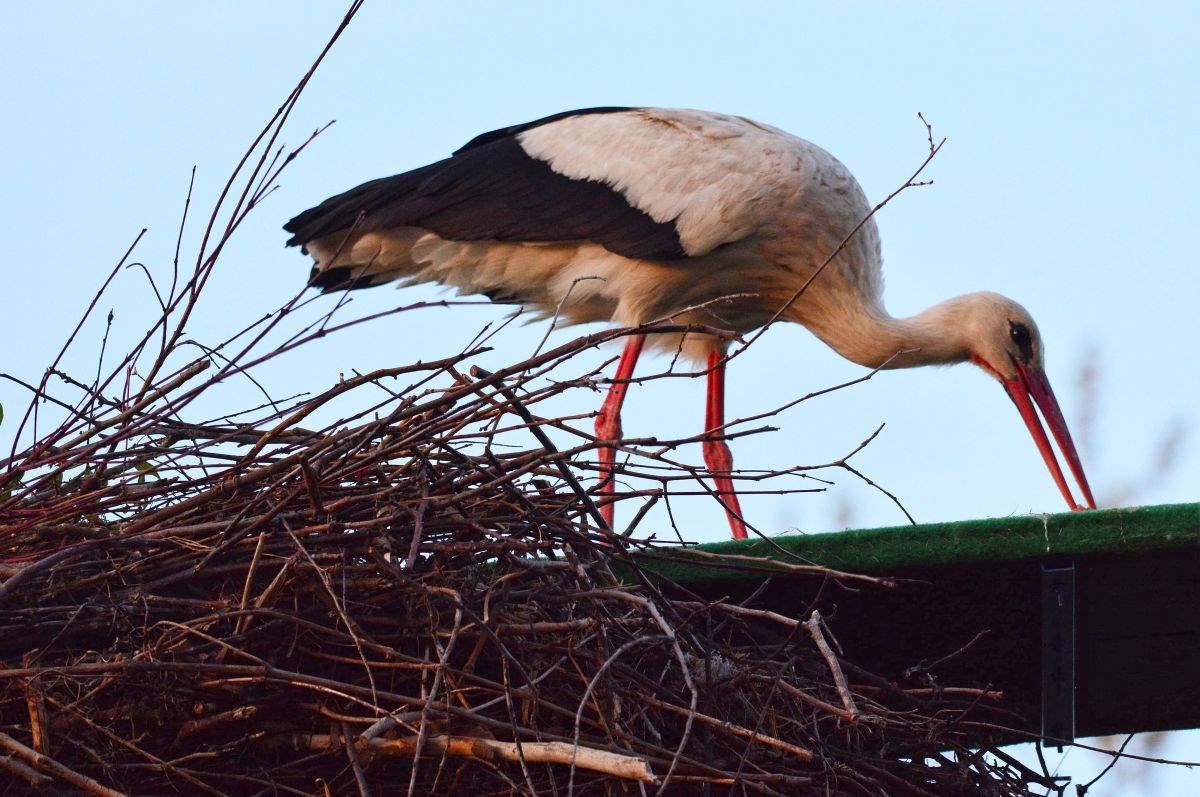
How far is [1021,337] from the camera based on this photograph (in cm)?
577

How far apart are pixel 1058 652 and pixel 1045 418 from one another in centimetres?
247

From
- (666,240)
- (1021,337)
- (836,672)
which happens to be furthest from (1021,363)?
(836,672)

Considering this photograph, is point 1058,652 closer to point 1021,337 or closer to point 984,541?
point 984,541

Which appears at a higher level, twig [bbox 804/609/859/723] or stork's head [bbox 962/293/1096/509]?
stork's head [bbox 962/293/1096/509]

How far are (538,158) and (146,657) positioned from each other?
3.48m

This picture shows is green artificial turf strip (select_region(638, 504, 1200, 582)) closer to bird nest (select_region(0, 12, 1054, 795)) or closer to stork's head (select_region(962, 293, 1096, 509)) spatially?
bird nest (select_region(0, 12, 1054, 795))

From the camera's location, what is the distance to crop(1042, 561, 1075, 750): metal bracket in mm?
3377

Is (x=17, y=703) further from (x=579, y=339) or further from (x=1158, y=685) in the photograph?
(x=1158, y=685)

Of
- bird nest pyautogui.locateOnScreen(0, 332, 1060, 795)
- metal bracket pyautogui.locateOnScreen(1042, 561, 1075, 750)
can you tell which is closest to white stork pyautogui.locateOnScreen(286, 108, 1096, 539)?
metal bracket pyautogui.locateOnScreen(1042, 561, 1075, 750)

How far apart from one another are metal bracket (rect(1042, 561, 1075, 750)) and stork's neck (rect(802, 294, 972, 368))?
2317 mm

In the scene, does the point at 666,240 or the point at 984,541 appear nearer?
the point at 984,541

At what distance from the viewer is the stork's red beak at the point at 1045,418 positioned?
5.68 metres

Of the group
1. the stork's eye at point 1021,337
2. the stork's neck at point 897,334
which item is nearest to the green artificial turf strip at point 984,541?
the stork's neck at point 897,334

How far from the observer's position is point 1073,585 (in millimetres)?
3373
